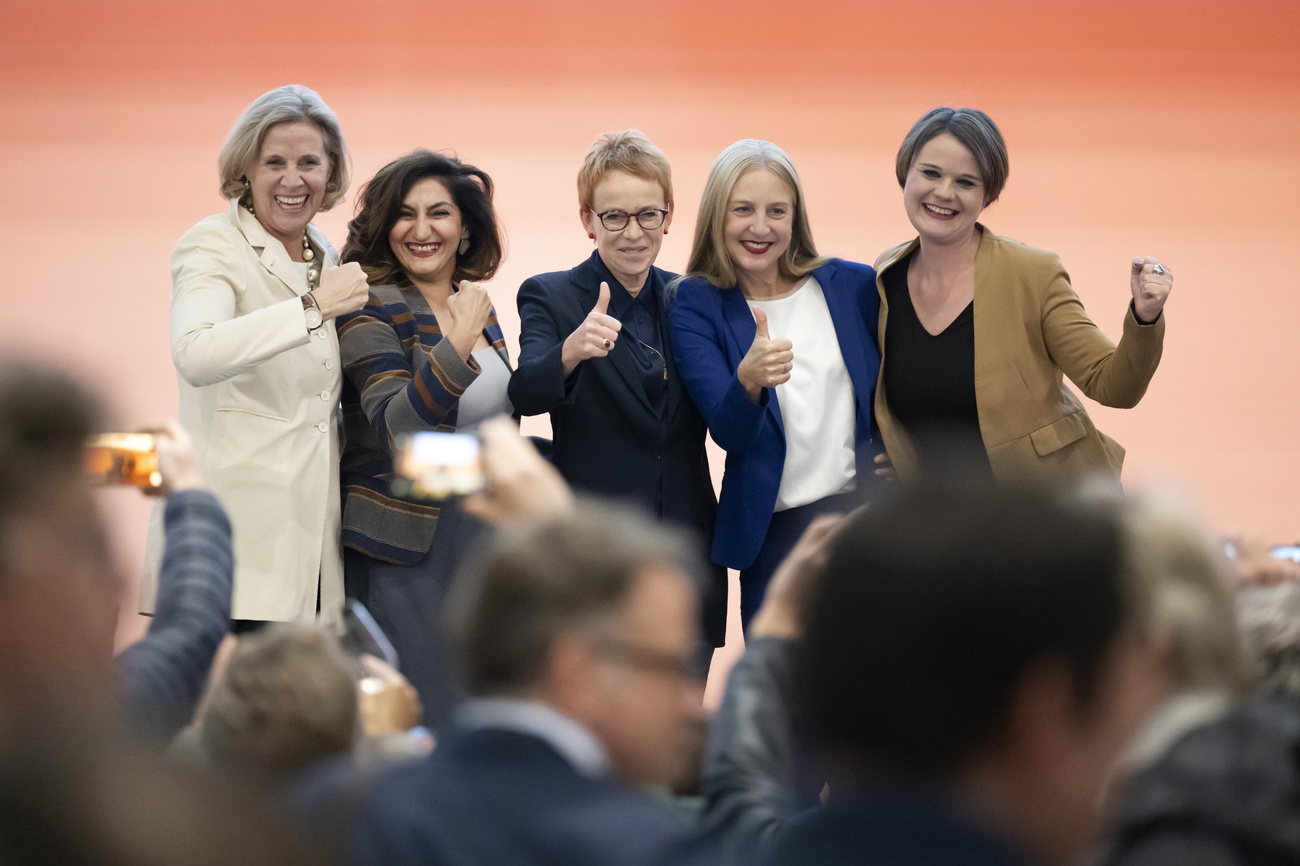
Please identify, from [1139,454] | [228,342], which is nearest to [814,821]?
[228,342]

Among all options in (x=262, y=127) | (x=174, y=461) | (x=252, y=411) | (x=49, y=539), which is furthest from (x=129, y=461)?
(x=262, y=127)

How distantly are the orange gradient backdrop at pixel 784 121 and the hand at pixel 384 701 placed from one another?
117 inches

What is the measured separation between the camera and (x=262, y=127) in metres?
2.79

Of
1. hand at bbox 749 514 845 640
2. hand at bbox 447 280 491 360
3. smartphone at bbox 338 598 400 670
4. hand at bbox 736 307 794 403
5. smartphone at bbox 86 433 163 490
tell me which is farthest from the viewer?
hand at bbox 447 280 491 360

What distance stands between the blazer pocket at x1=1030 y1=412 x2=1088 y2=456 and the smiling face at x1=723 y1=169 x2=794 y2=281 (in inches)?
26.3

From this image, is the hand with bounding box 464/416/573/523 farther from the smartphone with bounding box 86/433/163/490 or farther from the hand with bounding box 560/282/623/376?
the hand with bounding box 560/282/623/376

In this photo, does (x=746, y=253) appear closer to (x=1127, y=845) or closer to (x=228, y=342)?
(x=228, y=342)

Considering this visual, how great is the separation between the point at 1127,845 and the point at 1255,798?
0.10m

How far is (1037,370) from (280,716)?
6.34 feet

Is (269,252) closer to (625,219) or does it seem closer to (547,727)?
(625,219)

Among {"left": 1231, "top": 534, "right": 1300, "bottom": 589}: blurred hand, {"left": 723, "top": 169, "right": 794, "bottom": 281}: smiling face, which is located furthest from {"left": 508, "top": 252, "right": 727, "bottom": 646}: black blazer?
{"left": 1231, "top": 534, "right": 1300, "bottom": 589}: blurred hand

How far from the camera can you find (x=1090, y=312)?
14.7 feet

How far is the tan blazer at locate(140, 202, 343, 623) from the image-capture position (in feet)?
8.84

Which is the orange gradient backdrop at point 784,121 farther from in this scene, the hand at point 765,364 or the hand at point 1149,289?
the hand at point 765,364
